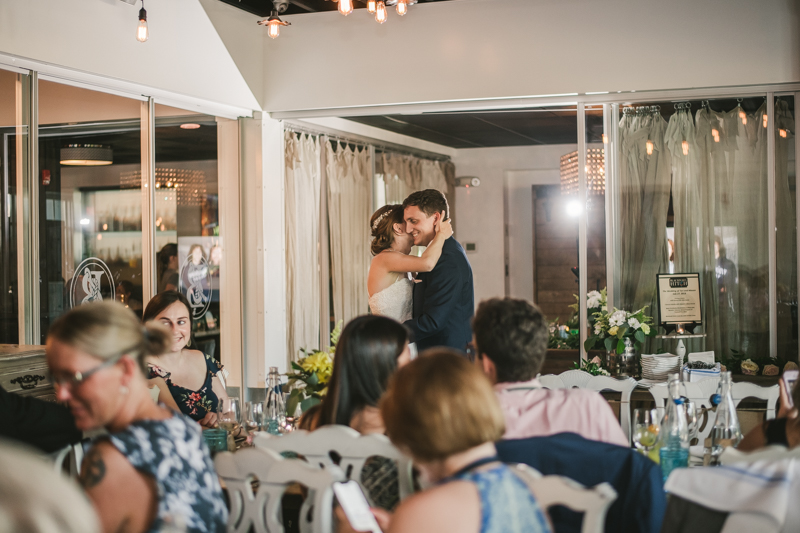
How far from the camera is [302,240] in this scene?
635 cm

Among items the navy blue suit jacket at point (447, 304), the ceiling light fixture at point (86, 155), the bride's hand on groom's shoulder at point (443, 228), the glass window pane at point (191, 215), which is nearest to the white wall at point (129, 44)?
the glass window pane at point (191, 215)

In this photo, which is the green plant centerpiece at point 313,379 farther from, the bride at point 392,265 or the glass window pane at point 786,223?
the glass window pane at point 786,223

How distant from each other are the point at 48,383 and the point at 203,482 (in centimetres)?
208

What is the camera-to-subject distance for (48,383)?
11.0ft

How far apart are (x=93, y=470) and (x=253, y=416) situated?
5.44ft

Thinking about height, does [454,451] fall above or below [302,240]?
below

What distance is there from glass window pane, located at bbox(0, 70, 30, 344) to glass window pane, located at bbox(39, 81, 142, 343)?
146 mm

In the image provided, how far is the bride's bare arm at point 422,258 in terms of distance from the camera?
13.4 feet

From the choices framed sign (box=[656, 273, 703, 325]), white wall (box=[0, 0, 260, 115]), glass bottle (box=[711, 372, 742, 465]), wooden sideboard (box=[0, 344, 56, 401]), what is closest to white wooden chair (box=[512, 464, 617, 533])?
glass bottle (box=[711, 372, 742, 465])

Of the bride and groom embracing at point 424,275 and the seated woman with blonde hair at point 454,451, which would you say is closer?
the seated woman with blonde hair at point 454,451

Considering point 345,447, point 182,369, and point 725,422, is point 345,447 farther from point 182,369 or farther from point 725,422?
point 182,369

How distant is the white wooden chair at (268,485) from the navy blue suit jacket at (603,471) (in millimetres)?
462

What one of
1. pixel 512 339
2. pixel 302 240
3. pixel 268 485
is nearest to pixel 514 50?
pixel 302 240

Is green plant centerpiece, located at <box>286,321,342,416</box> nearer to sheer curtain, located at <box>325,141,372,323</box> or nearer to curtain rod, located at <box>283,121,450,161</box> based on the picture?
curtain rod, located at <box>283,121,450,161</box>
